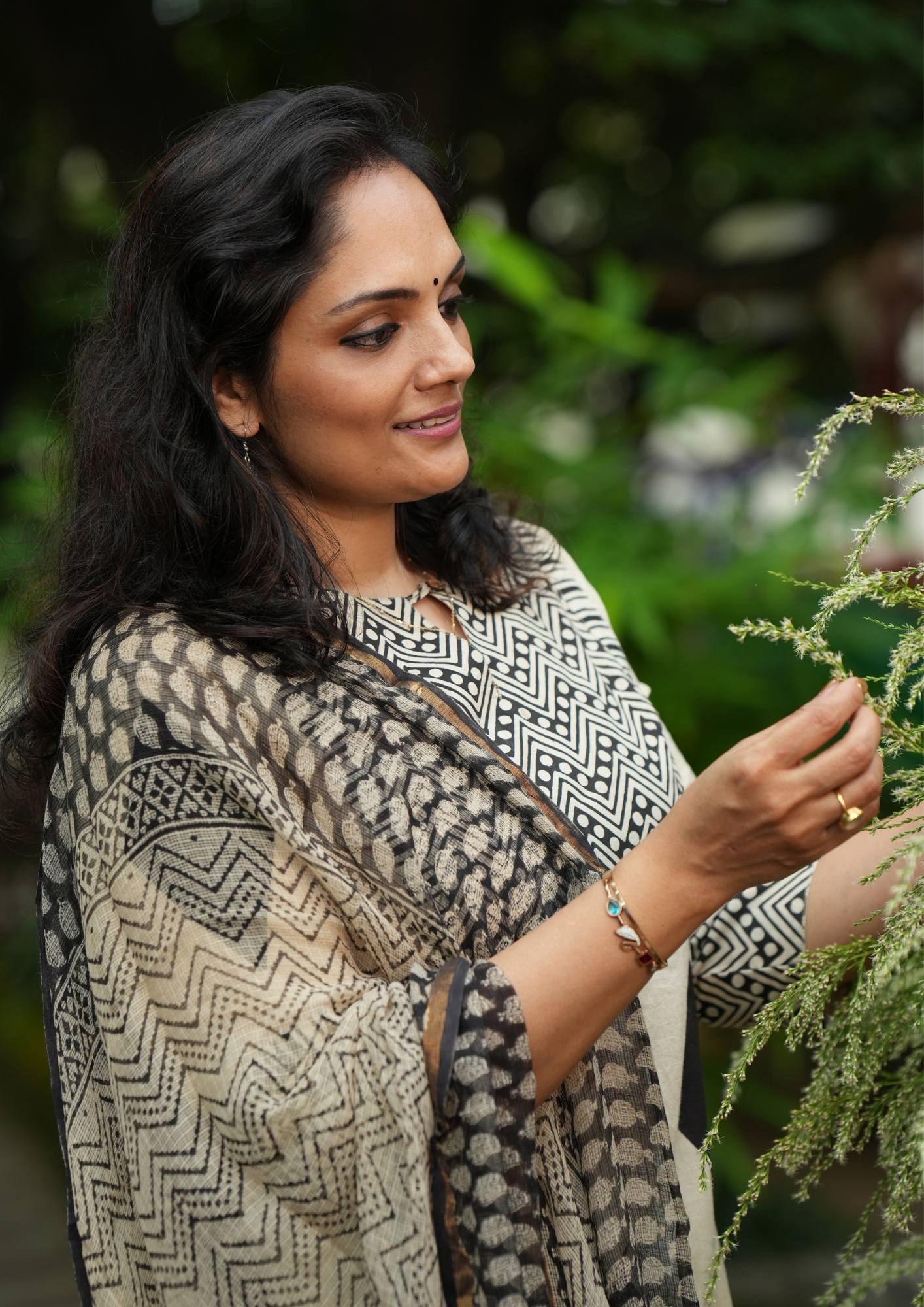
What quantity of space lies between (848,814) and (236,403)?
2.84ft

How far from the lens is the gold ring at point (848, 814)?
109 cm

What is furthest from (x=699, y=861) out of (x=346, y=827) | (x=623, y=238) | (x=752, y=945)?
(x=623, y=238)

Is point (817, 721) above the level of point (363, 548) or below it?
below

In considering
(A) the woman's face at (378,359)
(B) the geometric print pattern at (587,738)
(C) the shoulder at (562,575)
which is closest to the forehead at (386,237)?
(A) the woman's face at (378,359)

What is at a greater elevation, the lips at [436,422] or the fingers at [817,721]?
the lips at [436,422]

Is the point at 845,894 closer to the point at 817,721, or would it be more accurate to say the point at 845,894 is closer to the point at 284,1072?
the point at 817,721

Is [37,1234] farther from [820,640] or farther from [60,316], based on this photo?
[820,640]

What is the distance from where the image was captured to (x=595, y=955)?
1150mm

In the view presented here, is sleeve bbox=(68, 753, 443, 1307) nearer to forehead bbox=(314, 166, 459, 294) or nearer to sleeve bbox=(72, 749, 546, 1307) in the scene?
sleeve bbox=(72, 749, 546, 1307)

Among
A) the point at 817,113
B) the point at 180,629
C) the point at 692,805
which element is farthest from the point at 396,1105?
the point at 817,113

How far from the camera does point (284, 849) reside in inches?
47.1

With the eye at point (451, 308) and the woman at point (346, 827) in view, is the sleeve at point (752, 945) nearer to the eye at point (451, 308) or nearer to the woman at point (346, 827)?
the woman at point (346, 827)

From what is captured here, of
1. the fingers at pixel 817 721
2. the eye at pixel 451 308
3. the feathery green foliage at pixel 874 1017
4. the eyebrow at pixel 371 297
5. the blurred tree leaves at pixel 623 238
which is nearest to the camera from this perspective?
the feathery green foliage at pixel 874 1017

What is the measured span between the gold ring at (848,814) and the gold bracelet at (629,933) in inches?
8.6
